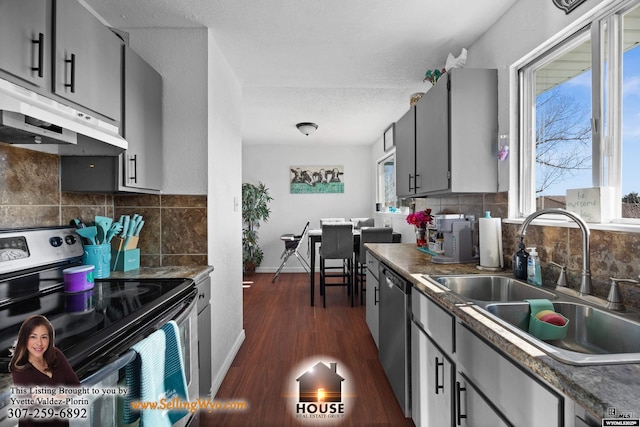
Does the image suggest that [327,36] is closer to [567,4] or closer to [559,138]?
[567,4]

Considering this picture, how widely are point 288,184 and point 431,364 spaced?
16.2ft

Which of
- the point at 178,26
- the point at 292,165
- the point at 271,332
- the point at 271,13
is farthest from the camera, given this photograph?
the point at 292,165

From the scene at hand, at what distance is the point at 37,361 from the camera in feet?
2.27

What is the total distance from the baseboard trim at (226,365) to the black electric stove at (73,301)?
85 centimetres

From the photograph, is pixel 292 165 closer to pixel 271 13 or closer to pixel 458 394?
pixel 271 13

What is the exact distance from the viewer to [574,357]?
736mm

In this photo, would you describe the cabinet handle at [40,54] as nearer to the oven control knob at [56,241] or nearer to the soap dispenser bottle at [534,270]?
the oven control knob at [56,241]

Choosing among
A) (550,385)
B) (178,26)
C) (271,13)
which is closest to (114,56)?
(178,26)

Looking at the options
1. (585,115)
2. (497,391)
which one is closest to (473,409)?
(497,391)

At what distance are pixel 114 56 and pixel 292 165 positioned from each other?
454 cm

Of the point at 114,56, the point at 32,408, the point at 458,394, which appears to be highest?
the point at 114,56

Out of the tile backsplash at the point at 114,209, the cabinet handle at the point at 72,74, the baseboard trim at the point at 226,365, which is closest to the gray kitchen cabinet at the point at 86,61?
the cabinet handle at the point at 72,74

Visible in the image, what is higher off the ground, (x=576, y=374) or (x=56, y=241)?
(x=56, y=241)

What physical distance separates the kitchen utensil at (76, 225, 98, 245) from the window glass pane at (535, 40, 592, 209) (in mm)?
2455
